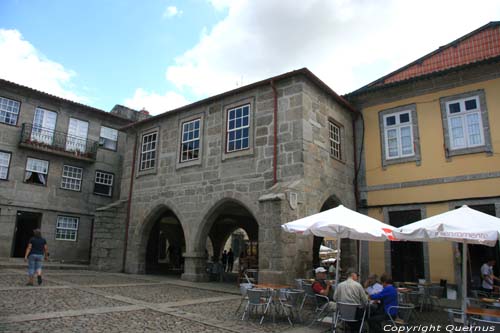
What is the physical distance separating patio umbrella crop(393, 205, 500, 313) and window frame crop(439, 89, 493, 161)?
5.76 m

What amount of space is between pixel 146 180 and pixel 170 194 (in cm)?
177

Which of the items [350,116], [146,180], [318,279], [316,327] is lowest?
[316,327]

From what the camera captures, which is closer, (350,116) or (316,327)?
(316,327)

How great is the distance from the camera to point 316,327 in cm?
670

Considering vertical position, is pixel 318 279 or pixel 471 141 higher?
pixel 471 141

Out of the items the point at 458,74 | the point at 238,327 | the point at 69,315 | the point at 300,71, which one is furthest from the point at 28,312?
the point at 458,74

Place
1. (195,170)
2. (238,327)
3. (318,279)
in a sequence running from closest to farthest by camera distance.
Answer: (238,327), (318,279), (195,170)

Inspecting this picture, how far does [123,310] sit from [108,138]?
629 inches

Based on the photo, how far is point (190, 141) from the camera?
1431cm

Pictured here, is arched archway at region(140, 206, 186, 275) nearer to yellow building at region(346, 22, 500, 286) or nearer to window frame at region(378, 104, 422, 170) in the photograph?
yellow building at region(346, 22, 500, 286)

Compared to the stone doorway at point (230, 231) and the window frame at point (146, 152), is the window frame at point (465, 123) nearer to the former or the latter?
the stone doorway at point (230, 231)

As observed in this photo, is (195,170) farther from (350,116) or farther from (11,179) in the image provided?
(11,179)

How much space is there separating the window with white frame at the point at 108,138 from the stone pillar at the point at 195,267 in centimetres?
1092

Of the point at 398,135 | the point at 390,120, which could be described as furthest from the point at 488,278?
the point at 390,120
